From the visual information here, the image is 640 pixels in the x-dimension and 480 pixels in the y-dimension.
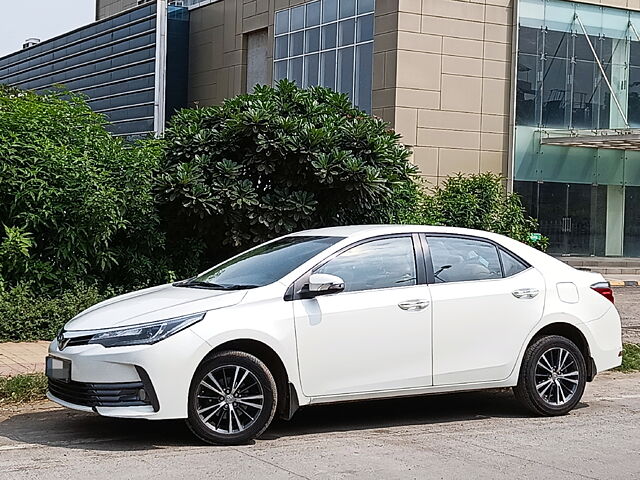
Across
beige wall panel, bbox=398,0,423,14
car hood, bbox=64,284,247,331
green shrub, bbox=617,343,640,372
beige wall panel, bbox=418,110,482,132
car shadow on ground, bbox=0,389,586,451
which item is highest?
beige wall panel, bbox=398,0,423,14

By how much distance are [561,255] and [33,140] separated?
79.6 ft

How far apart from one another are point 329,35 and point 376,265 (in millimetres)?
27271

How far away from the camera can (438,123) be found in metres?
31.4

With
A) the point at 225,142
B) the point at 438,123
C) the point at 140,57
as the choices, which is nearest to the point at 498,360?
the point at 225,142

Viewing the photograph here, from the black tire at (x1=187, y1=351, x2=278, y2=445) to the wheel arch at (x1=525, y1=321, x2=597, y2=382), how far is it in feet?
7.98

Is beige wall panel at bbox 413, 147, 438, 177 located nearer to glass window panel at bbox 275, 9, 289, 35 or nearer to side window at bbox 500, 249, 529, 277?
glass window panel at bbox 275, 9, 289, 35

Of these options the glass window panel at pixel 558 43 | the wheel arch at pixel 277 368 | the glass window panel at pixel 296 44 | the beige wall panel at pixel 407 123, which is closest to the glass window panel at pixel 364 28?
the beige wall panel at pixel 407 123

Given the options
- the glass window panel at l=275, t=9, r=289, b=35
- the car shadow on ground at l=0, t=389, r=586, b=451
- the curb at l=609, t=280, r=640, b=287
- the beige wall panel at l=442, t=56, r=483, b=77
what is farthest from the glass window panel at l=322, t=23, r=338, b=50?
the car shadow on ground at l=0, t=389, r=586, b=451

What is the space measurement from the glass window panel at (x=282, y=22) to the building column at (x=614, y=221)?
12597 millimetres

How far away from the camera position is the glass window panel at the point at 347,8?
33.2 m

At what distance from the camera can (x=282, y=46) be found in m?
36.8

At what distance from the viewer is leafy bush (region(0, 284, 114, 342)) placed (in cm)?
1187

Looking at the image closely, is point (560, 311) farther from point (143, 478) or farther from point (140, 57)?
point (140, 57)

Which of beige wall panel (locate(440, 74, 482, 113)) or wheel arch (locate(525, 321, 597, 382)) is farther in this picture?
beige wall panel (locate(440, 74, 482, 113))
